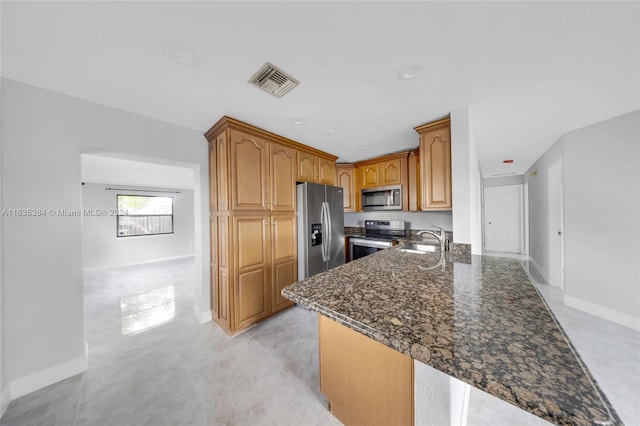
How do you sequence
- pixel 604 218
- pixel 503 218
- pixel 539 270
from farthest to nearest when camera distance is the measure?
1. pixel 503 218
2. pixel 539 270
3. pixel 604 218

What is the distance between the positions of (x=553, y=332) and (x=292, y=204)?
8.09ft

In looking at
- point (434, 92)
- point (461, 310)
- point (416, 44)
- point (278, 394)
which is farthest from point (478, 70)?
point (278, 394)

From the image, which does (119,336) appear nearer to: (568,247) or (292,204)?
(292,204)

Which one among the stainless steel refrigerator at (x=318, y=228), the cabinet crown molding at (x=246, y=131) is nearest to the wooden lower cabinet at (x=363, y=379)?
the stainless steel refrigerator at (x=318, y=228)

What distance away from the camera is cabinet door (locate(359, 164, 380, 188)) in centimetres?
364

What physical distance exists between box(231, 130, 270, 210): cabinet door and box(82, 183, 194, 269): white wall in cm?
538

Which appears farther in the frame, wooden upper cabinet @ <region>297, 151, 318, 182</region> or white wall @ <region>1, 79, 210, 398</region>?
wooden upper cabinet @ <region>297, 151, 318, 182</region>

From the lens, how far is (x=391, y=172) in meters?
3.45

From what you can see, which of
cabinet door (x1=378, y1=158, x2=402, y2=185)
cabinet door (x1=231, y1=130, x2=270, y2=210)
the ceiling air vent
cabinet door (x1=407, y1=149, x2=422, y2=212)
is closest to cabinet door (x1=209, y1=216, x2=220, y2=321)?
cabinet door (x1=231, y1=130, x2=270, y2=210)

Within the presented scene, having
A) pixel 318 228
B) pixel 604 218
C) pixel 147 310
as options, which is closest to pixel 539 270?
pixel 604 218

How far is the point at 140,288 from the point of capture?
3.83 metres

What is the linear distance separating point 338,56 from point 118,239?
23.4 ft

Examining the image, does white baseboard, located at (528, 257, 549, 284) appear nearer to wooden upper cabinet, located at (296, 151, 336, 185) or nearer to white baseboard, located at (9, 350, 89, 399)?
wooden upper cabinet, located at (296, 151, 336, 185)

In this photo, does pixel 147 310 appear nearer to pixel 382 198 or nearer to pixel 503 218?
pixel 382 198
